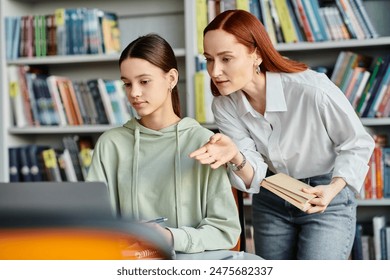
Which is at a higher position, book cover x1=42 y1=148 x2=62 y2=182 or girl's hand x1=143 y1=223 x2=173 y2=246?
girl's hand x1=143 y1=223 x2=173 y2=246

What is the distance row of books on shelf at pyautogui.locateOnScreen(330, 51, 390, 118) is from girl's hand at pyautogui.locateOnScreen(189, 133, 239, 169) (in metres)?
1.53

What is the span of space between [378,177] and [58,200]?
224cm

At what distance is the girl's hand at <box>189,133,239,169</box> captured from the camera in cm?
115

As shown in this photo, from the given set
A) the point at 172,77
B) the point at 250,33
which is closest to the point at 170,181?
the point at 172,77

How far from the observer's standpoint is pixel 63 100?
119 inches

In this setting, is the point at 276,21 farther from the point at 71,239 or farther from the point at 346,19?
the point at 71,239

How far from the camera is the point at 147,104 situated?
1.32 meters

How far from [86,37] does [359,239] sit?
157cm

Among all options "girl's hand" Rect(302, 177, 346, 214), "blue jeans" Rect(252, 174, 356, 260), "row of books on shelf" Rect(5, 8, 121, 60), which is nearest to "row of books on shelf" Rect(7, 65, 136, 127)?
"row of books on shelf" Rect(5, 8, 121, 60)

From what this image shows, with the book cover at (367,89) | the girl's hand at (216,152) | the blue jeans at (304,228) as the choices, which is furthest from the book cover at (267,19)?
the girl's hand at (216,152)

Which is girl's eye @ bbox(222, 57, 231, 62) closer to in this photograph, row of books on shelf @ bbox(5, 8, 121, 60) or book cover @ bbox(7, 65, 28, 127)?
row of books on shelf @ bbox(5, 8, 121, 60)

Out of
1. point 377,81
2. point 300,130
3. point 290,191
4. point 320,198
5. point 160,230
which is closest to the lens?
point 160,230
